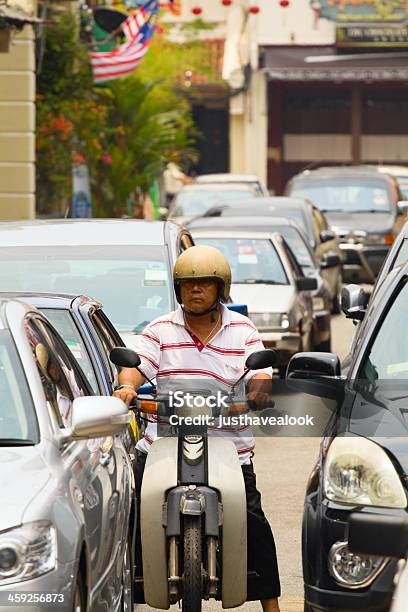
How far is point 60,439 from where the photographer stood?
6.07 meters

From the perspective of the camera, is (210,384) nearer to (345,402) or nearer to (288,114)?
(345,402)

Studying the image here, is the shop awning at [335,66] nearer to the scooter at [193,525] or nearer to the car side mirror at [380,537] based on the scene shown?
the scooter at [193,525]

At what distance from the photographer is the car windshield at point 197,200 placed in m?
29.9

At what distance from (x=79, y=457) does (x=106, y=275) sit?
4.87m

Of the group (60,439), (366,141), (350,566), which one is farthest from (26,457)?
(366,141)

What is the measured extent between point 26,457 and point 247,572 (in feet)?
5.46

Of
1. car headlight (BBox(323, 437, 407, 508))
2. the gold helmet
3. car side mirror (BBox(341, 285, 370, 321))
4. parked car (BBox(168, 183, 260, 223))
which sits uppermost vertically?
the gold helmet

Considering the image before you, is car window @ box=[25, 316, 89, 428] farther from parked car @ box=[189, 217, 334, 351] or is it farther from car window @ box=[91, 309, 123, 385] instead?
parked car @ box=[189, 217, 334, 351]

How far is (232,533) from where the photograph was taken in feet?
22.5

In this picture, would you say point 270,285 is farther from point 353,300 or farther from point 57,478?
point 57,478

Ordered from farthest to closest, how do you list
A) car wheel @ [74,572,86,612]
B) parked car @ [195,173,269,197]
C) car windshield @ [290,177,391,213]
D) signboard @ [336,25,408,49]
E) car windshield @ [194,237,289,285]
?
signboard @ [336,25,408,49] → parked car @ [195,173,269,197] → car windshield @ [290,177,391,213] → car windshield @ [194,237,289,285] → car wheel @ [74,572,86,612]

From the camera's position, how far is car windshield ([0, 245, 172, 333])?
1078 cm

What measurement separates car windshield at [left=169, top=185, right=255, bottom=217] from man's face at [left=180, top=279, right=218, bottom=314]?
21640 mm

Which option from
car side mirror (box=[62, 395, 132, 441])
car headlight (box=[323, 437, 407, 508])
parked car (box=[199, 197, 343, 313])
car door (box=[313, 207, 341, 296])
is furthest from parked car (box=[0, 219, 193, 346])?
parked car (box=[199, 197, 343, 313])
